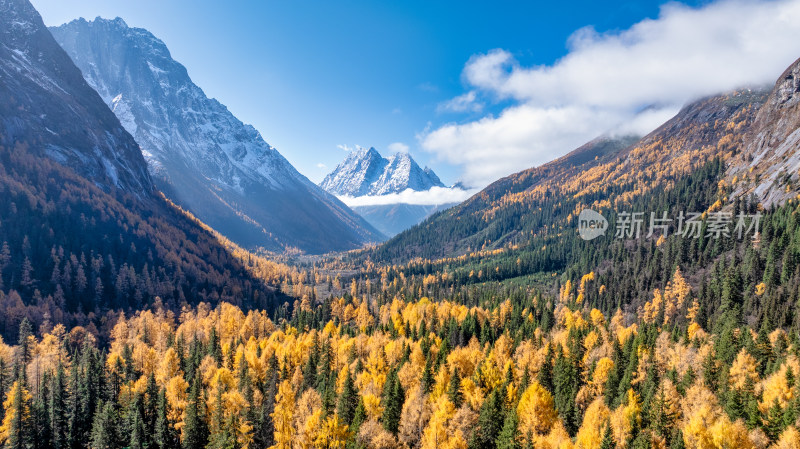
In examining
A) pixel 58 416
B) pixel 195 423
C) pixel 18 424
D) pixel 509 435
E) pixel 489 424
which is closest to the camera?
pixel 509 435

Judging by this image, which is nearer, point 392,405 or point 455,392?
point 392,405

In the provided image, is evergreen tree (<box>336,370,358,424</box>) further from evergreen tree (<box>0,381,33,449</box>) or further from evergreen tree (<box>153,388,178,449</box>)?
evergreen tree (<box>0,381,33,449</box>)

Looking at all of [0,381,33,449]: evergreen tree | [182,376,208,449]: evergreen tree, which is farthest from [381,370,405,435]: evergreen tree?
[0,381,33,449]: evergreen tree

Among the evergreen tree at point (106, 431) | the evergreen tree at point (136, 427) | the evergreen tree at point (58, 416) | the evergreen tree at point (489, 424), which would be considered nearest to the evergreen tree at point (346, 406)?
the evergreen tree at point (489, 424)

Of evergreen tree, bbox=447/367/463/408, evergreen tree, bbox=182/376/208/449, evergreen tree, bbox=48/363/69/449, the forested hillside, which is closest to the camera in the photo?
the forested hillside

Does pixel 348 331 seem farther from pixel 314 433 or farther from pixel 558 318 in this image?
pixel 558 318

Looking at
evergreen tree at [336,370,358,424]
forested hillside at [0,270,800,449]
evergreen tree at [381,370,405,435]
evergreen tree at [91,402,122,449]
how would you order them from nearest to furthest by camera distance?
forested hillside at [0,270,800,449], evergreen tree at [91,402,122,449], evergreen tree at [381,370,405,435], evergreen tree at [336,370,358,424]

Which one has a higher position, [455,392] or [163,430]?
[455,392]

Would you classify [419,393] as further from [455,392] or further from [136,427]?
[136,427]

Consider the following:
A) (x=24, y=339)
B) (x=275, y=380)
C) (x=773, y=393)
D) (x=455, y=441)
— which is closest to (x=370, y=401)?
(x=455, y=441)

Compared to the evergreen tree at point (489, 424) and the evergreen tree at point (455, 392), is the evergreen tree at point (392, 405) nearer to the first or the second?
the evergreen tree at point (455, 392)

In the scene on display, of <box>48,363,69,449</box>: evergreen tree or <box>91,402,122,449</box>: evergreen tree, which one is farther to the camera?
<box>48,363,69,449</box>: evergreen tree

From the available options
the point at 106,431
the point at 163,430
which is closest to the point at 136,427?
the point at 163,430

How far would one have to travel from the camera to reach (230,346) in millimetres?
108062
